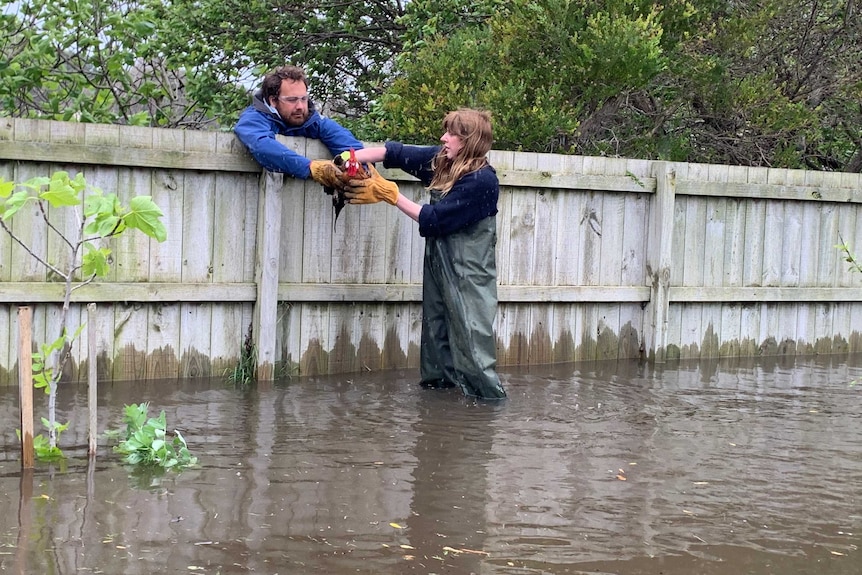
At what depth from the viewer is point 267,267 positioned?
307 inches

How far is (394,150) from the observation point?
7.74 metres

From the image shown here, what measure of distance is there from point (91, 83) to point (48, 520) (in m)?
6.85

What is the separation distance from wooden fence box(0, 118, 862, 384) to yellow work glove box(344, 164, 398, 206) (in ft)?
2.04

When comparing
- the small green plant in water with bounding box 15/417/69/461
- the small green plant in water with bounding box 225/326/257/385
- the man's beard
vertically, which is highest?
the man's beard

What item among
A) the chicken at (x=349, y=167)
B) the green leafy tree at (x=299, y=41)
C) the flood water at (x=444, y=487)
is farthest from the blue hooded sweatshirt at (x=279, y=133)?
the green leafy tree at (x=299, y=41)

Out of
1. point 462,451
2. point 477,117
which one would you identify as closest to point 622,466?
point 462,451

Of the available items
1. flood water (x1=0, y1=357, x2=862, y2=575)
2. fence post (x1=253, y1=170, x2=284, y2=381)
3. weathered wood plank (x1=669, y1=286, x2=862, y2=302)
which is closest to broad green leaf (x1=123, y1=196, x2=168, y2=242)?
flood water (x1=0, y1=357, x2=862, y2=575)

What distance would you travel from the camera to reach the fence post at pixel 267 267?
7746 millimetres

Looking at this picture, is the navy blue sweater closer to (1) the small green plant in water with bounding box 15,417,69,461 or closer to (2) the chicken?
(2) the chicken

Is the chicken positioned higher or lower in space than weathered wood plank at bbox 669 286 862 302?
higher

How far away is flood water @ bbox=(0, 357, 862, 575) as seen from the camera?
4.27 m

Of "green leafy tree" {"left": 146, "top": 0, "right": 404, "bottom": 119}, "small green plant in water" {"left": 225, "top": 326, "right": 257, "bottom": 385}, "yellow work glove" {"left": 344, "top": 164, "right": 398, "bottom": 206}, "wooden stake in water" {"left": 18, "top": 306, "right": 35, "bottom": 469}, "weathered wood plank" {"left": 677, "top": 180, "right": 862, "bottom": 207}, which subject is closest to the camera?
"wooden stake in water" {"left": 18, "top": 306, "right": 35, "bottom": 469}

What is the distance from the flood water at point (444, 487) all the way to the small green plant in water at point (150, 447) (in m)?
0.10

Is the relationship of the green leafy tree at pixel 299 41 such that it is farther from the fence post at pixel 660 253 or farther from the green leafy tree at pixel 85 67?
the fence post at pixel 660 253
